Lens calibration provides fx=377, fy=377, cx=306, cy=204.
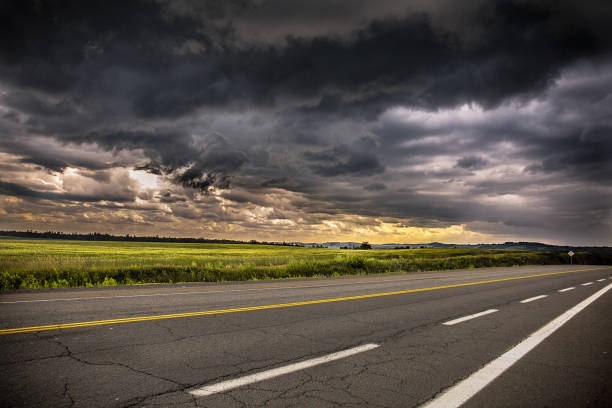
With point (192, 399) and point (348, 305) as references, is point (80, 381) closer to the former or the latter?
point (192, 399)

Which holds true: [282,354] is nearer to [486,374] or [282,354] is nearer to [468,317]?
[486,374]

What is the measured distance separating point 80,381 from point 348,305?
21.9ft

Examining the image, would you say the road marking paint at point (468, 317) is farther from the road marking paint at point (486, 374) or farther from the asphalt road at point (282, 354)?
the road marking paint at point (486, 374)

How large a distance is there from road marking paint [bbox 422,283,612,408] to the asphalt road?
72 millimetres

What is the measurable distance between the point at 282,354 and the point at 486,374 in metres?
2.61

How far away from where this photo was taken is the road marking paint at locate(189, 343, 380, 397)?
154 inches

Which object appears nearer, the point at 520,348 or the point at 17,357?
the point at 17,357

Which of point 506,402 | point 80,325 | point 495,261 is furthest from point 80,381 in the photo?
point 495,261

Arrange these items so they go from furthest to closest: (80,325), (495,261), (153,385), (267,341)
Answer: (495,261) < (80,325) < (267,341) < (153,385)

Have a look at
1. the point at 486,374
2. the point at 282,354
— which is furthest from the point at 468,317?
the point at 282,354

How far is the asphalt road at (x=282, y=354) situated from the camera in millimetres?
3879

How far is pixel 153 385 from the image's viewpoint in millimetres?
4043

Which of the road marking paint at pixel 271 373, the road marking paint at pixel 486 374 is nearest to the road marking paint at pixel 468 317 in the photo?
the road marking paint at pixel 486 374

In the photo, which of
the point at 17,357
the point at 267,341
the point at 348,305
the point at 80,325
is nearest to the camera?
the point at 17,357
